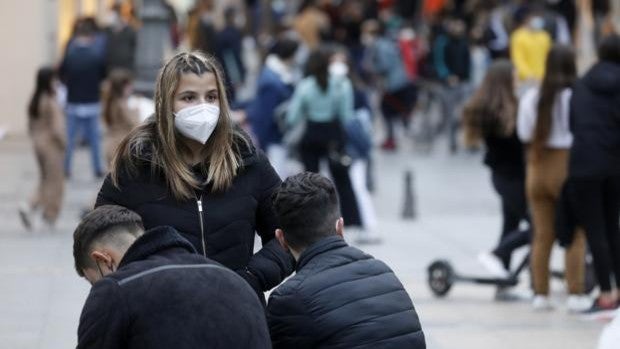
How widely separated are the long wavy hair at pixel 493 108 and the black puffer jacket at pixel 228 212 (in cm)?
601

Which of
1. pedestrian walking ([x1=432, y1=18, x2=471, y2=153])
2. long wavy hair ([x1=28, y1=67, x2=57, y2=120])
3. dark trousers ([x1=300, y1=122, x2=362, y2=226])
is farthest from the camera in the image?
pedestrian walking ([x1=432, y1=18, x2=471, y2=153])

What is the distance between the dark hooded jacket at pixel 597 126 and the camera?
10242mm

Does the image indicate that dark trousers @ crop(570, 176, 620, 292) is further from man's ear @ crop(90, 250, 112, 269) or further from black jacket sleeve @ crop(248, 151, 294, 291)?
man's ear @ crop(90, 250, 112, 269)

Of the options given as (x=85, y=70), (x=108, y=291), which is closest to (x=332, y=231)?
(x=108, y=291)

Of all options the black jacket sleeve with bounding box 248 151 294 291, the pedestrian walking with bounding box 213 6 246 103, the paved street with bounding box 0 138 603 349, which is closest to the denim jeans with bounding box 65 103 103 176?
the paved street with bounding box 0 138 603 349

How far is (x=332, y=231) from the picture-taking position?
16.4 feet

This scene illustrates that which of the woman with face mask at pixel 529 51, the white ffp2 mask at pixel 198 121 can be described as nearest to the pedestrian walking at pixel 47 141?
the woman with face mask at pixel 529 51

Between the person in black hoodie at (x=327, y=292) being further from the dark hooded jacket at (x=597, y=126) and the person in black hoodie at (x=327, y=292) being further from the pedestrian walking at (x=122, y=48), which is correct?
the pedestrian walking at (x=122, y=48)

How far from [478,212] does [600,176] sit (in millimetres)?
7347

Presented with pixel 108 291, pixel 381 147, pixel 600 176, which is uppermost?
pixel 108 291

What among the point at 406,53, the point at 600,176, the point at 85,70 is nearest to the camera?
the point at 600,176

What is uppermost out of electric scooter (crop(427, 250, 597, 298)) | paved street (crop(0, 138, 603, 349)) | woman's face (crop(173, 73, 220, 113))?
woman's face (crop(173, 73, 220, 113))

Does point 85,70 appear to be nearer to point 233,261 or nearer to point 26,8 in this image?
point 26,8

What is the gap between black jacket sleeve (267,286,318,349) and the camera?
4867 millimetres
